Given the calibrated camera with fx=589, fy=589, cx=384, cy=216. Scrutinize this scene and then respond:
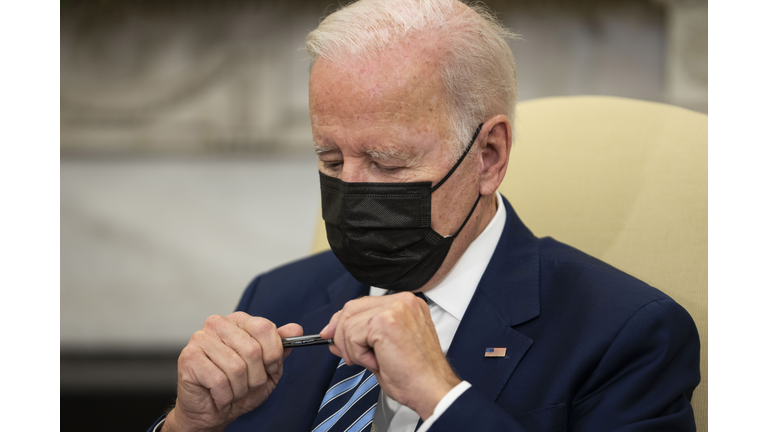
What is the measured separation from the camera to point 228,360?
3.97 feet

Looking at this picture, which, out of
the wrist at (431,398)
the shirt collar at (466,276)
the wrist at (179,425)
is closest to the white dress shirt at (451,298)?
the shirt collar at (466,276)

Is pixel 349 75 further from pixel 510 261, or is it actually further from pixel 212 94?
pixel 212 94

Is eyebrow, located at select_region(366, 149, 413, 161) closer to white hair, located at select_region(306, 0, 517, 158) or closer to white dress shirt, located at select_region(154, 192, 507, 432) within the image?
white hair, located at select_region(306, 0, 517, 158)

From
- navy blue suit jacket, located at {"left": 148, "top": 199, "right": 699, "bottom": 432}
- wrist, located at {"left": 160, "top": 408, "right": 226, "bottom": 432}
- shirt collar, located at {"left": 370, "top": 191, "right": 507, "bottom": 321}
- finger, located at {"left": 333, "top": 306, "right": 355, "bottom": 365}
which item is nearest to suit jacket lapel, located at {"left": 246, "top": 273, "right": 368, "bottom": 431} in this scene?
navy blue suit jacket, located at {"left": 148, "top": 199, "right": 699, "bottom": 432}

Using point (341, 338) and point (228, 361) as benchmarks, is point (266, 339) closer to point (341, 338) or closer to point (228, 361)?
point (228, 361)

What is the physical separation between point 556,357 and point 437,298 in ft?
1.00

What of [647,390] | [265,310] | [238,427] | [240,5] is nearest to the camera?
[647,390]

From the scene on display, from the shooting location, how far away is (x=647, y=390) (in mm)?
1155

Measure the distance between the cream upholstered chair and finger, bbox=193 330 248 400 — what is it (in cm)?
105

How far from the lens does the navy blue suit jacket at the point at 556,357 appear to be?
1.14 m

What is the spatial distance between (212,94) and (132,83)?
602 mm

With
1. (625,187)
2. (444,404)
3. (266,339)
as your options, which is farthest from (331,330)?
(625,187)

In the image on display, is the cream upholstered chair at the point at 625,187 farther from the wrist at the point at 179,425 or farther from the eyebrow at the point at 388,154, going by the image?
the wrist at the point at 179,425

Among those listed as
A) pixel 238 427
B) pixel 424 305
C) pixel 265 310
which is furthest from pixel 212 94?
pixel 424 305
